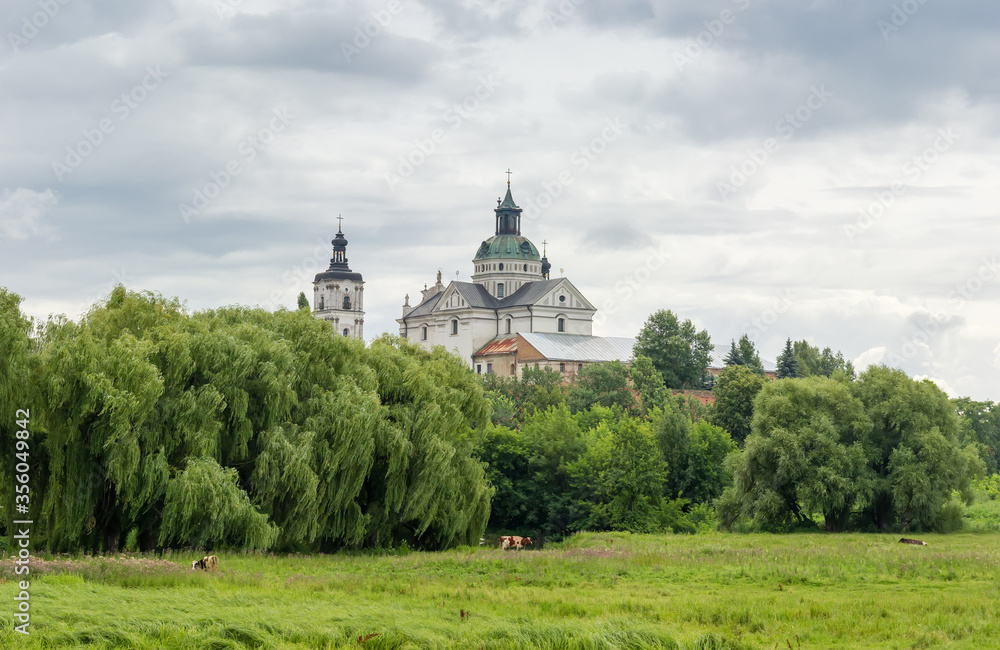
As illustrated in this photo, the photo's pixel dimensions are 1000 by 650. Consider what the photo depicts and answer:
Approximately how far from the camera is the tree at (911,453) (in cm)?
4178

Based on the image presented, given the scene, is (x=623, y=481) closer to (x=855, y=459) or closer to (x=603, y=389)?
(x=855, y=459)

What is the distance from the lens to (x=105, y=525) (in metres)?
26.4

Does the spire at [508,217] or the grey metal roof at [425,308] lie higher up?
the spire at [508,217]

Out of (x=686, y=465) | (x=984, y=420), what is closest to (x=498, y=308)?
(x=984, y=420)

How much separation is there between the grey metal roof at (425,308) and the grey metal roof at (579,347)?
16.2 metres

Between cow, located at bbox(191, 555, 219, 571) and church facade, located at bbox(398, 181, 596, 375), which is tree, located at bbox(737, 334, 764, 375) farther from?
cow, located at bbox(191, 555, 219, 571)

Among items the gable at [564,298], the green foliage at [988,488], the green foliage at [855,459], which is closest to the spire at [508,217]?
the gable at [564,298]

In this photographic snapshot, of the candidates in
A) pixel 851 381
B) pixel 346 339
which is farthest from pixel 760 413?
pixel 346 339

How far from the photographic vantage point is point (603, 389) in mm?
92750

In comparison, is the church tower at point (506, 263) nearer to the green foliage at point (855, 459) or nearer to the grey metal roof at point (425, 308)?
the grey metal roof at point (425, 308)

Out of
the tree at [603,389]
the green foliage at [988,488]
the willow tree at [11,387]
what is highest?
the tree at [603,389]

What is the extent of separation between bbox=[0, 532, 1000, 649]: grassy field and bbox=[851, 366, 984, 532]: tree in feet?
47.8

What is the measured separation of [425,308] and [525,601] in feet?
382

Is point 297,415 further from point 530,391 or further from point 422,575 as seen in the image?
point 530,391
